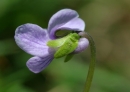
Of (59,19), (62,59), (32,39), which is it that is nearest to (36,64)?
(32,39)

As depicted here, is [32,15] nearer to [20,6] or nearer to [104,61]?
[20,6]

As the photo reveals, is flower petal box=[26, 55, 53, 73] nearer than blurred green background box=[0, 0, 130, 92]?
Yes

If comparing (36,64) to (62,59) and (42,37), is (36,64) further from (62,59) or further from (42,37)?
(62,59)

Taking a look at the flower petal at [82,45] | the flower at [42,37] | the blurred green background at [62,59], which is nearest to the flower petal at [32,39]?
the flower at [42,37]

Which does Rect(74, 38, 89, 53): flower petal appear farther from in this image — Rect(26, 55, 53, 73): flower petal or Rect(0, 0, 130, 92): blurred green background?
Rect(0, 0, 130, 92): blurred green background

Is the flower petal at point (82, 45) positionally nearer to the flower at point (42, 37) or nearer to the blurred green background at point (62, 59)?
the flower at point (42, 37)

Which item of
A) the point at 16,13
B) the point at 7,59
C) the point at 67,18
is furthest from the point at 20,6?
the point at 67,18

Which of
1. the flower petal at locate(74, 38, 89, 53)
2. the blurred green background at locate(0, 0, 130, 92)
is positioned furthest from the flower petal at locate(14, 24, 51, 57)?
the blurred green background at locate(0, 0, 130, 92)
